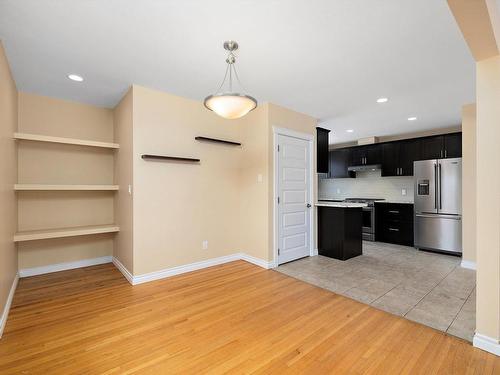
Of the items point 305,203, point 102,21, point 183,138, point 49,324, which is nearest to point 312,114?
point 305,203

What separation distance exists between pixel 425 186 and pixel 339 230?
207 cm

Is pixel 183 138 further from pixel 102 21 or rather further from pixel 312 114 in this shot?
pixel 312 114

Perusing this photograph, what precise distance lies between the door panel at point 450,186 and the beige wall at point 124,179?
5.25m

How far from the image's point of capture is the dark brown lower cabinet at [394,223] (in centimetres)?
514

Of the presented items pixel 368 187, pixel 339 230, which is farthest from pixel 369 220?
pixel 339 230

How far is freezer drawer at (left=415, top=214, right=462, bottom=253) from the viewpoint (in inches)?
172

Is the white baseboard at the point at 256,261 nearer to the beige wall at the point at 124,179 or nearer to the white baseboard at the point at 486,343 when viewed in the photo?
the beige wall at the point at 124,179

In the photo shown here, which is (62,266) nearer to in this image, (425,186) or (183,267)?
(183,267)

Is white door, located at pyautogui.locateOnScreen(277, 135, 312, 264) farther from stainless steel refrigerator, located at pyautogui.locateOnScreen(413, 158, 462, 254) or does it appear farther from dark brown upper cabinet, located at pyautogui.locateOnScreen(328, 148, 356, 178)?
dark brown upper cabinet, located at pyautogui.locateOnScreen(328, 148, 356, 178)

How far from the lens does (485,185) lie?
1.90 m

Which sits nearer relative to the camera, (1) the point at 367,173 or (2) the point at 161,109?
(2) the point at 161,109

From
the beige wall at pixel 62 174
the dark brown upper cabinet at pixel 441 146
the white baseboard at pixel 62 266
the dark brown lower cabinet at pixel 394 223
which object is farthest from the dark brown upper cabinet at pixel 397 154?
the white baseboard at pixel 62 266

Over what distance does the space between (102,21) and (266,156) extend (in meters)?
2.48

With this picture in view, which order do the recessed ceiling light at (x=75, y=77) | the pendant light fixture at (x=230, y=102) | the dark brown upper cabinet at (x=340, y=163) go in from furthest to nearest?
the dark brown upper cabinet at (x=340, y=163)
the recessed ceiling light at (x=75, y=77)
the pendant light fixture at (x=230, y=102)
